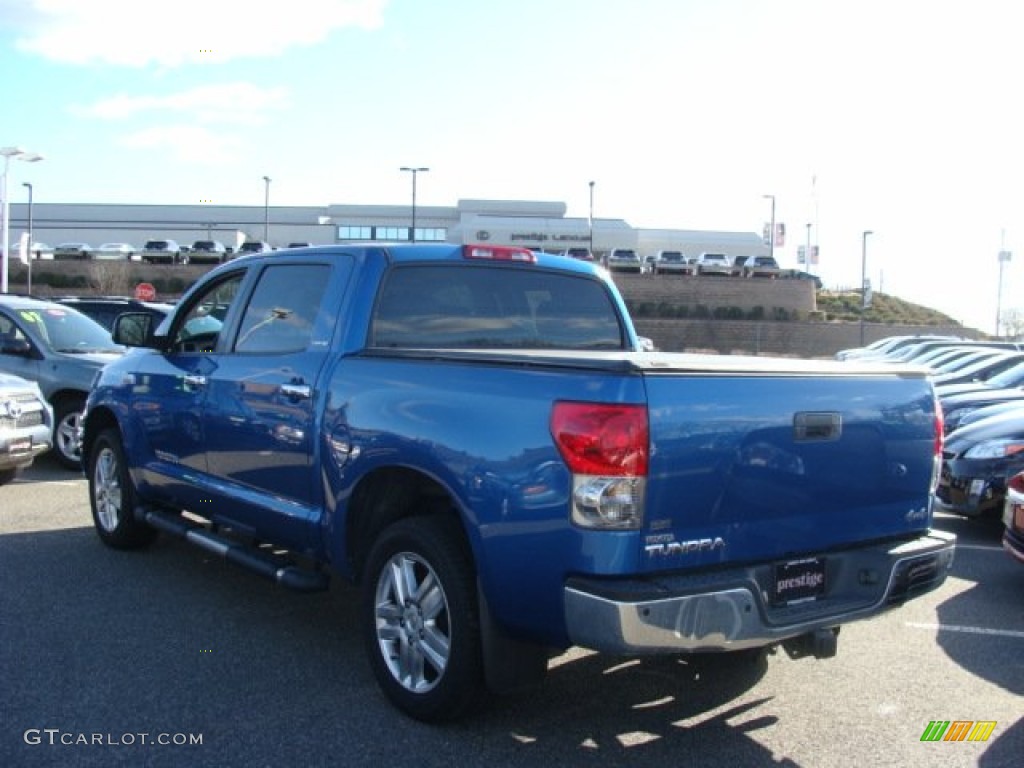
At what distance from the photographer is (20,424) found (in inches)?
343

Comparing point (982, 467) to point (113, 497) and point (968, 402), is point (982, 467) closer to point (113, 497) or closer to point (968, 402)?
point (968, 402)

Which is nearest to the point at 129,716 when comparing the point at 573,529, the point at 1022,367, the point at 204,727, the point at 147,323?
the point at 204,727

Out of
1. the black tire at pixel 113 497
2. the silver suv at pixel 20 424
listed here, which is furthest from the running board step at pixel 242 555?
the silver suv at pixel 20 424

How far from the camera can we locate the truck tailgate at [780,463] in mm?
3281

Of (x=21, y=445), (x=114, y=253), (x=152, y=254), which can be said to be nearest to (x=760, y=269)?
(x=152, y=254)

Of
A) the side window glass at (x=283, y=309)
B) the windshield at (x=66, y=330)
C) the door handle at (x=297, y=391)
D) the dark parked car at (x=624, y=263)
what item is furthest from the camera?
the dark parked car at (x=624, y=263)

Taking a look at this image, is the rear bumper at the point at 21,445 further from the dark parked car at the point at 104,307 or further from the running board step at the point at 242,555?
the dark parked car at the point at 104,307

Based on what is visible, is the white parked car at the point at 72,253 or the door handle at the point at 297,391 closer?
the door handle at the point at 297,391

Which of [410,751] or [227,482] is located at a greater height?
[227,482]

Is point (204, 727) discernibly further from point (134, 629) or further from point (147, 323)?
point (147, 323)

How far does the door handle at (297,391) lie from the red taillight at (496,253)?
109 cm

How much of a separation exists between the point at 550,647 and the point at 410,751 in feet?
2.24

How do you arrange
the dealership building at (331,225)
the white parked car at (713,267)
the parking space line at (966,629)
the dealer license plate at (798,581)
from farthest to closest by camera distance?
1. the dealership building at (331,225)
2. the white parked car at (713,267)
3. the parking space line at (966,629)
4. the dealer license plate at (798,581)

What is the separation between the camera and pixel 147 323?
6.45m
